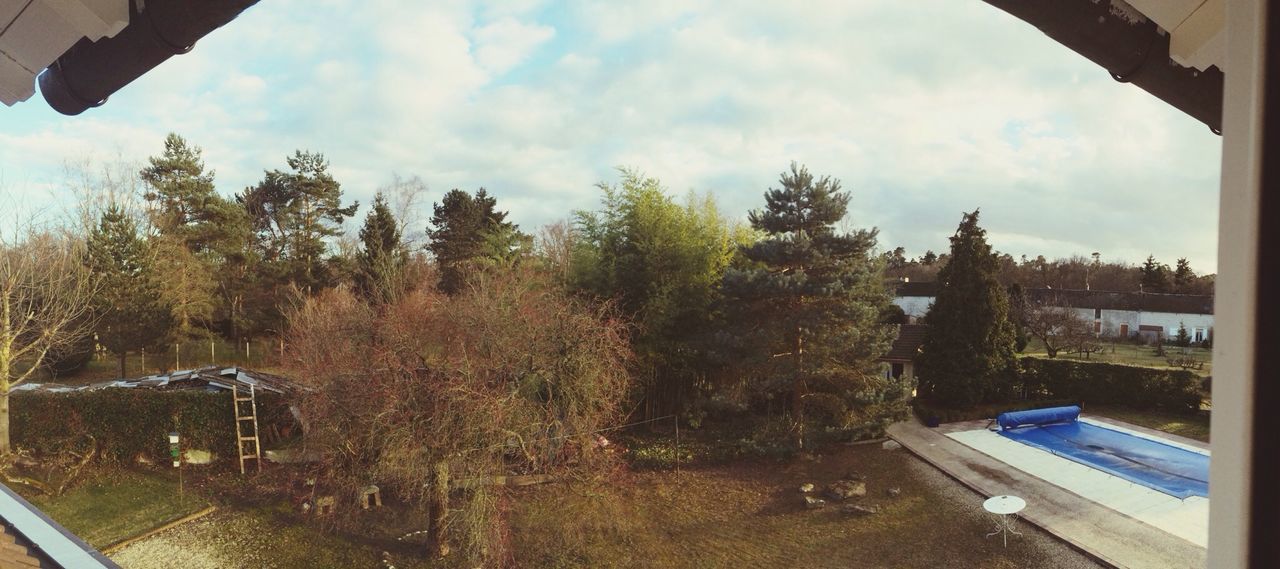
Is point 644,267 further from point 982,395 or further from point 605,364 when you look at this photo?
point 982,395

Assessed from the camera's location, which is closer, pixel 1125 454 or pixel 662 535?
pixel 662 535

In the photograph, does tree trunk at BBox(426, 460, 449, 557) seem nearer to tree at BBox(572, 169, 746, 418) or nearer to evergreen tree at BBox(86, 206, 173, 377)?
tree at BBox(572, 169, 746, 418)

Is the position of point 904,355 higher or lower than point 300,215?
lower

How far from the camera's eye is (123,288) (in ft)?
51.7

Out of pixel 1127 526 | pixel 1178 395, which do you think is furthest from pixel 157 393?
pixel 1178 395

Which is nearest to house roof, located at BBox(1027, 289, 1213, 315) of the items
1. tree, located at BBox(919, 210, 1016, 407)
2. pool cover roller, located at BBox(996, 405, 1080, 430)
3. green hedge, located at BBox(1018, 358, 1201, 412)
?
green hedge, located at BBox(1018, 358, 1201, 412)

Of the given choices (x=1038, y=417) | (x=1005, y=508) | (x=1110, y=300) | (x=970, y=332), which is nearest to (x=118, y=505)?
(x=1005, y=508)

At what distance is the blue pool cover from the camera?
916cm

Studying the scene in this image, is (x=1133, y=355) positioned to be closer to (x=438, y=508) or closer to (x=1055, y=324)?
(x=1055, y=324)

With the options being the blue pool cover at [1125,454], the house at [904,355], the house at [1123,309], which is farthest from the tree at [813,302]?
the house at [904,355]

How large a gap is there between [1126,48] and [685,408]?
11556 millimetres

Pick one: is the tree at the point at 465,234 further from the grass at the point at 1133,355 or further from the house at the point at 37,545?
the house at the point at 37,545

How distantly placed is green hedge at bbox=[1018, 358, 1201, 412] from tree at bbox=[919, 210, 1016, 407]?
42.8 inches

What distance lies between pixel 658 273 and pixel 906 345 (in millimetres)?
7945
